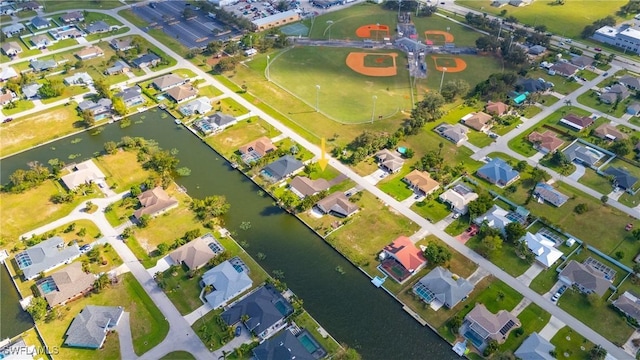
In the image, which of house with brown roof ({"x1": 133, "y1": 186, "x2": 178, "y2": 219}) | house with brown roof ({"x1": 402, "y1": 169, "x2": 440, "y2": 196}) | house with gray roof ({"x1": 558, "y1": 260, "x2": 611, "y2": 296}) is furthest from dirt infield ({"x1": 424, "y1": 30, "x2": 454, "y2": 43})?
house with brown roof ({"x1": 133, "y1": 186, "x2": 178, "y2": 219})

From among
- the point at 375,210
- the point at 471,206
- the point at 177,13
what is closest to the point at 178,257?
the point at 375,210

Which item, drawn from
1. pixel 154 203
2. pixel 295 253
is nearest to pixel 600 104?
pixel 295 253

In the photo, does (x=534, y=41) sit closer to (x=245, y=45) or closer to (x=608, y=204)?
(x=608, y=204)

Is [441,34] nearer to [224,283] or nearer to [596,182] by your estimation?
[596,182]

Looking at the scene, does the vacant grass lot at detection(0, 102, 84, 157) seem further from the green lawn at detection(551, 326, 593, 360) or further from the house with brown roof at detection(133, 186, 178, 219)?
the green lawn at detection(551, 326, 593, 360)

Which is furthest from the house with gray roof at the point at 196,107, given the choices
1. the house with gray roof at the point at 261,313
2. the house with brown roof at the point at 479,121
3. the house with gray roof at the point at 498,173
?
the house with gray roof at the point at 498,173

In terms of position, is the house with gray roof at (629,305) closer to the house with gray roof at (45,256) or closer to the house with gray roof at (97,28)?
the house with gray roof at (45,256)
